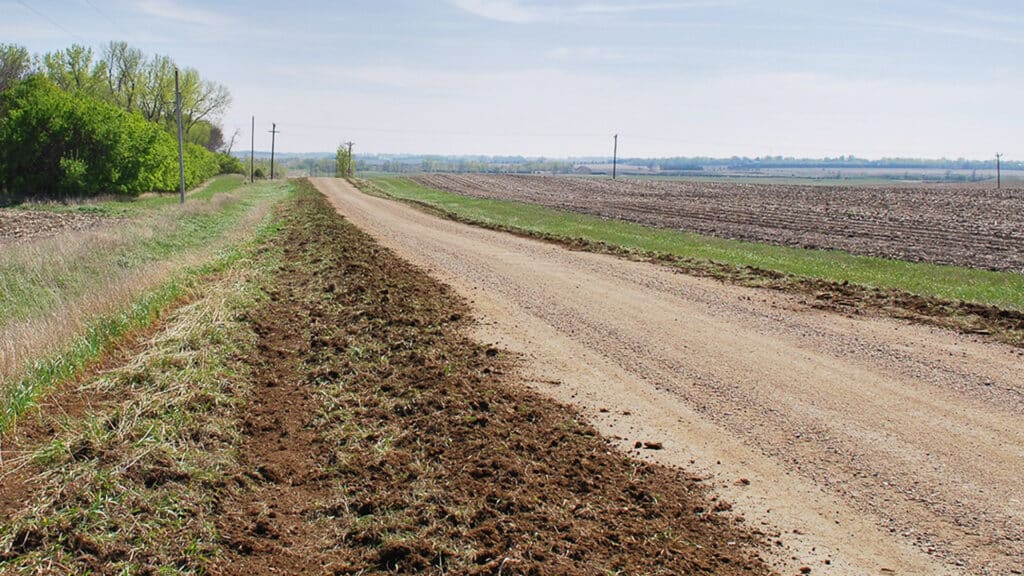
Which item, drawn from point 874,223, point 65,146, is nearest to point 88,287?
point 874,223

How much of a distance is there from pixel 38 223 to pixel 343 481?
3313 cm

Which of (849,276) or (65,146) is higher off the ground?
(65,146)

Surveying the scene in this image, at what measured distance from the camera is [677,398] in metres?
8.02

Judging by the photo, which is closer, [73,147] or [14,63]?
[73,147]

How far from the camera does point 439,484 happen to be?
5.89 metres

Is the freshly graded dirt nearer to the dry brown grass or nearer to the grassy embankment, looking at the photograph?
the dry brown grass

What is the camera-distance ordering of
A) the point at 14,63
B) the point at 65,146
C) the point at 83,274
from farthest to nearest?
the point at 14,63 < the point at 65,146 < the point at 83,274

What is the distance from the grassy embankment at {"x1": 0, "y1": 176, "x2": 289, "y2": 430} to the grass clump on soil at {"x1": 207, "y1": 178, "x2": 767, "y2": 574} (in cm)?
233

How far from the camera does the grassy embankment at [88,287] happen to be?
8891 mm

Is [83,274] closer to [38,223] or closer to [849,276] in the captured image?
[849,276]

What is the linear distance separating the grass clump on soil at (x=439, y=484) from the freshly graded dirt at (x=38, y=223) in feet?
74.1

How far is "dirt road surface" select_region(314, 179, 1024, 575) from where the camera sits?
5.20 m

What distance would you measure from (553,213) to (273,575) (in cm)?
3523

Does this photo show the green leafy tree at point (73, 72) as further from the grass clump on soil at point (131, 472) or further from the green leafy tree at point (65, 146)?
the grass clump on soil at point (131, 472)
